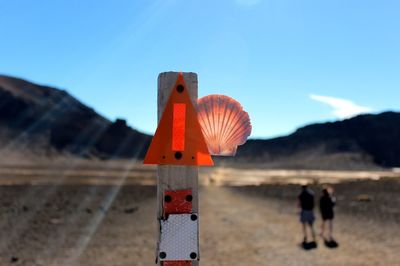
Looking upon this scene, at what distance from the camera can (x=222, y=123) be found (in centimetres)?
353

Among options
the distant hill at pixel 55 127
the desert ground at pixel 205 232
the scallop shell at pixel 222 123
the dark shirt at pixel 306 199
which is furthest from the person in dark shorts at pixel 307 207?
the distant hill at pixel 55 127

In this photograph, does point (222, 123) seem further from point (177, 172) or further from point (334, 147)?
point (334, 147)

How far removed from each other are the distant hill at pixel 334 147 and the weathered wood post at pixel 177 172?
160264 mm

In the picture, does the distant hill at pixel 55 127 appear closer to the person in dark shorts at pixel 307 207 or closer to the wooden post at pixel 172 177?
the person in dark shorts at pixel 307 207

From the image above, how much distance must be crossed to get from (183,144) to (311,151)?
18192 centimetres

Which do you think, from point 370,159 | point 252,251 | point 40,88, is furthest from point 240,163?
point 252,251

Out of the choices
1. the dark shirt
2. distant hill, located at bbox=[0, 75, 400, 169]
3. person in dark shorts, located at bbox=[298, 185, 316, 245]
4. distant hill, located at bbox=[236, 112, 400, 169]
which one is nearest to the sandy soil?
person in dark shorts, located at bbox=[298, 185, 316, 245]

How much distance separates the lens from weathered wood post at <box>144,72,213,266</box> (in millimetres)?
3385

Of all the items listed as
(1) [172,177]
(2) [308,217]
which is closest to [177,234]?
(1) [172,177]

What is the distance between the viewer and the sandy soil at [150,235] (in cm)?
1385

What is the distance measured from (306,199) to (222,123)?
13.1 m

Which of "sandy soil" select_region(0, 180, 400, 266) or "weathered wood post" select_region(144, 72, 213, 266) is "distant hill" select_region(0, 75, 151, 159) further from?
"weathered wood post" select_region(144, 72, 213, 266)

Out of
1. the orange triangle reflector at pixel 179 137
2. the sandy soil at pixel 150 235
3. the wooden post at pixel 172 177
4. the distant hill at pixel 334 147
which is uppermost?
the distant hill at pixel 334 147

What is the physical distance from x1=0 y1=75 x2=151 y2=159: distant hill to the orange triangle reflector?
139982 mm
